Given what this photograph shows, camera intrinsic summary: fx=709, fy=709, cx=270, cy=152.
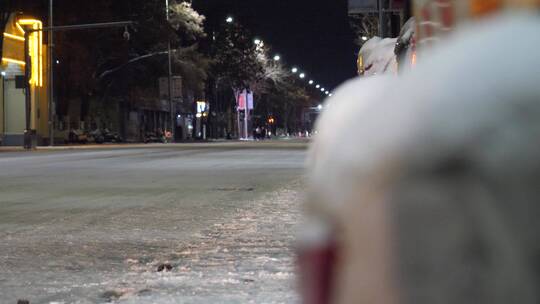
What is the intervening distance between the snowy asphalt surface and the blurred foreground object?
3.25 m

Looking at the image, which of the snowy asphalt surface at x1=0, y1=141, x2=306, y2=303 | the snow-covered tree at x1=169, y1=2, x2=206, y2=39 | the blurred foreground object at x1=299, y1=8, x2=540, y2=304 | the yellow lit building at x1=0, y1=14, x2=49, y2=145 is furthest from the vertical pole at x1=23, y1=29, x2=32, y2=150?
the blurred foreground object at x1=299, y1=8, x2=540, y2=304

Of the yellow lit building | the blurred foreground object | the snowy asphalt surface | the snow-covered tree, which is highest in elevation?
the snow-covered tree

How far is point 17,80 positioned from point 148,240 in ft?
119

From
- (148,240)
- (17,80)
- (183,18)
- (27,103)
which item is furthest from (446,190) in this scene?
(183,18)

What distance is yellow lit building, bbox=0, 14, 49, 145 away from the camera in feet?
136

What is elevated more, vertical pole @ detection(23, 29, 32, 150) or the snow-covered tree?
the snow-covered tree

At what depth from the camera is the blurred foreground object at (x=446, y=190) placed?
1425 mm

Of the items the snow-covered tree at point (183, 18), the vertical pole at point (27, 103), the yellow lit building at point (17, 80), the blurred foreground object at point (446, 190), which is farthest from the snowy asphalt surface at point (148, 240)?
the snow-covered tree at point (183, 18)

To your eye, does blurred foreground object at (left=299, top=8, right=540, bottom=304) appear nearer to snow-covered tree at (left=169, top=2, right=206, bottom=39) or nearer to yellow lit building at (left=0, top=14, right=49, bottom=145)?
yellow lit building at (left=0, top=14, right=49, bottom=145)

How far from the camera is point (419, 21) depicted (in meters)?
3.09

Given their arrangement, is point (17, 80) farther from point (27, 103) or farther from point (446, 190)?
point (446, 190)

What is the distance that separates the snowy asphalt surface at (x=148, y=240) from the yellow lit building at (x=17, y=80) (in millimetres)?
29363

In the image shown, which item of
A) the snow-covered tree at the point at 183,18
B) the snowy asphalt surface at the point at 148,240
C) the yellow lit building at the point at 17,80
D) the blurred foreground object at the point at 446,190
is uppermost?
the snow-covered tree at the point at 183,18

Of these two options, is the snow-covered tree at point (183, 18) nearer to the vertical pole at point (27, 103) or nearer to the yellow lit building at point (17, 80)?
the yellow lit building at point (17, 80)
